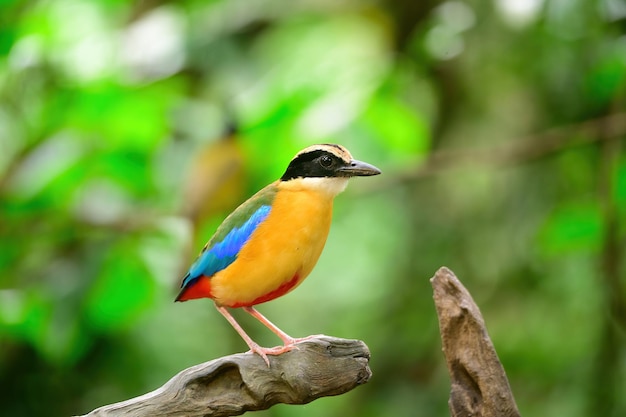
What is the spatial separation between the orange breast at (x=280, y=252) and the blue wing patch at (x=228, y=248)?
0.02 metres

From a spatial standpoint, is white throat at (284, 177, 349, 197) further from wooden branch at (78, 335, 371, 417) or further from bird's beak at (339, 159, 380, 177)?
wooden branch at (78, 335, 371, 417)

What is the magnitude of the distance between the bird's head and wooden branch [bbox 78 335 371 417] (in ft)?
1.82

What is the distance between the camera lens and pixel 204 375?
285 cm

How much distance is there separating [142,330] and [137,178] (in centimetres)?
126

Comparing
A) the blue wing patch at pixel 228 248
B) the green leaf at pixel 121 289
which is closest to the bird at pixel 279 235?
the blue wing patch at pixel 228 248

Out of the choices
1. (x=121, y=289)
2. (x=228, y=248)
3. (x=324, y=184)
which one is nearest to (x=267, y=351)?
(x=228, y=248)

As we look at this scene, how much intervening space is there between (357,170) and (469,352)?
2.25 ft

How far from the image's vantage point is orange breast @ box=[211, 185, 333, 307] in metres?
2.78

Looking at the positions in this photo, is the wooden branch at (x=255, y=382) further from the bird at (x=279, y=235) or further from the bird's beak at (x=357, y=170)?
the bird's beak at (x=357, y=170)

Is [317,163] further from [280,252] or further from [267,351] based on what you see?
[267,351]

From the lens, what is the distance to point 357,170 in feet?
9.17

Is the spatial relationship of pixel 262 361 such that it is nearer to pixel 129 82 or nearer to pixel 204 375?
pixel 204 375

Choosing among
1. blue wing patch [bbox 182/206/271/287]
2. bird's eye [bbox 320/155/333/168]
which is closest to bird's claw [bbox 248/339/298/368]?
blue wing patch [bbox 182/206/271/287]

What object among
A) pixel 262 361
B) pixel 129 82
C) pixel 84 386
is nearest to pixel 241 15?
pixel 129 82
